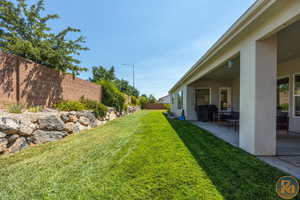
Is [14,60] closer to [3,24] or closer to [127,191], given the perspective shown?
[3,24]

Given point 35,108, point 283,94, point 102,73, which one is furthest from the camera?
point 102,73

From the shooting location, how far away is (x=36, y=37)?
5.84m

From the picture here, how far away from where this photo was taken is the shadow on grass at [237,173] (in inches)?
66.2

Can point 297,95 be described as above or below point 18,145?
above

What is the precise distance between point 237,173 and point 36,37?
8.60m

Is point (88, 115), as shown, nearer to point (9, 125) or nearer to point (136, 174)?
point (9, 125)

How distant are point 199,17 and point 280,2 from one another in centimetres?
542

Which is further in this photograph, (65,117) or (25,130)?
(65,117)

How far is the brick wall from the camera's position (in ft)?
12.1

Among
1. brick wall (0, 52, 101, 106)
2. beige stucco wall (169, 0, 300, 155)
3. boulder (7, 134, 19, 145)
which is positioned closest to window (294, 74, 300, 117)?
beige stucco wall (169, 0, 300, 155)

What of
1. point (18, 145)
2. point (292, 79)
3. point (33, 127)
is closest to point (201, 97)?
point (292, 79)

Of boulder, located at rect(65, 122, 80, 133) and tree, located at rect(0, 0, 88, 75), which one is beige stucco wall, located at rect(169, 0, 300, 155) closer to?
boulder, located at rect(65, 122, 80, 133)

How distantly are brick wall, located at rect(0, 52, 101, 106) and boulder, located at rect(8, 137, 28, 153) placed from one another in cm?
131

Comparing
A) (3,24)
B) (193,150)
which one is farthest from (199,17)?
(3,24)
